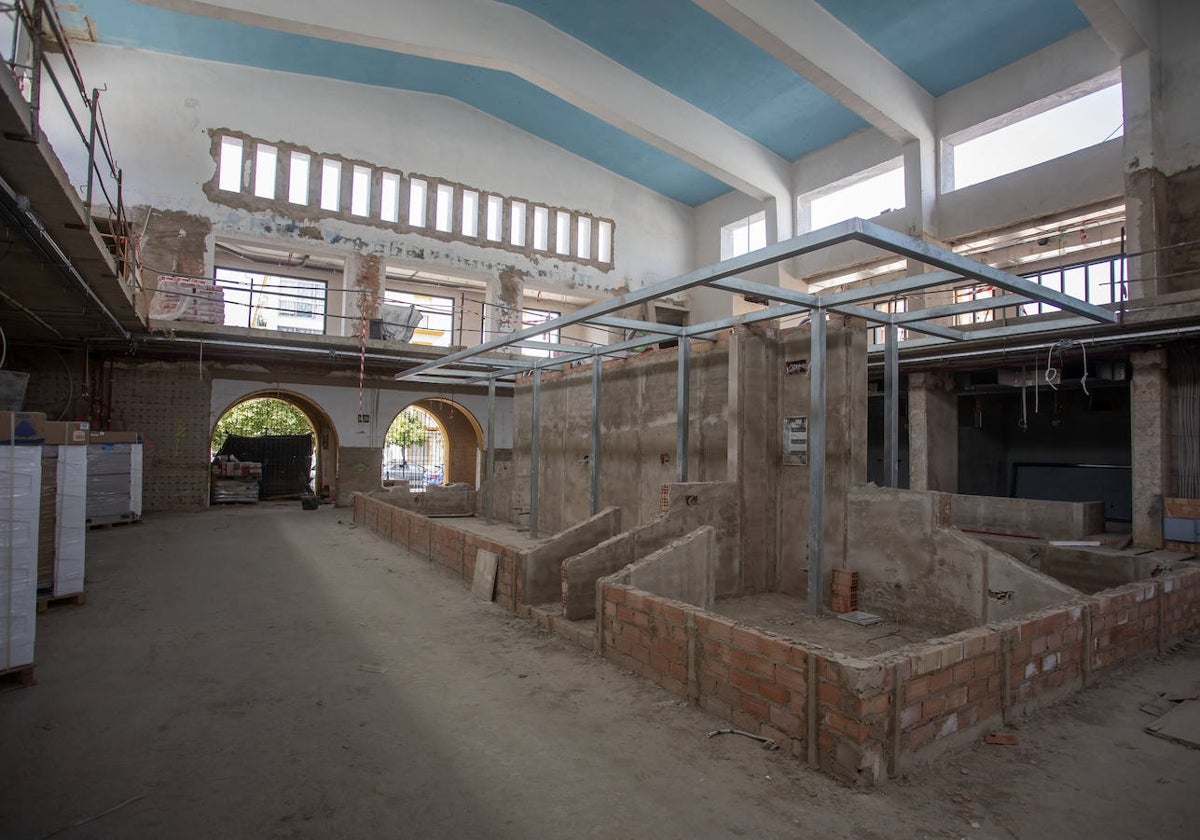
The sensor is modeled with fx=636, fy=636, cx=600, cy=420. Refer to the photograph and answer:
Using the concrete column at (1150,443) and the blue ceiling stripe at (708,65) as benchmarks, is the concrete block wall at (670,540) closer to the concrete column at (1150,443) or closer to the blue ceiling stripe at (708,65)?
the concrete column at (1150,443)

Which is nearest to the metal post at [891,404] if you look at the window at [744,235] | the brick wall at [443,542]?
the brick wall at [443,542]

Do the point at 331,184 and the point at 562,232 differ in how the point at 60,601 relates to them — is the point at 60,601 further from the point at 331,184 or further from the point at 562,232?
the point at 562,232

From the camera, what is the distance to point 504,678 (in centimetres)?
531

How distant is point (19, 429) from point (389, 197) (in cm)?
1583

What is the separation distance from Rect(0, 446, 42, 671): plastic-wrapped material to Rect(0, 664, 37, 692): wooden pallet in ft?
0.17

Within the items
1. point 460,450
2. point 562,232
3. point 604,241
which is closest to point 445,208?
point 562,232

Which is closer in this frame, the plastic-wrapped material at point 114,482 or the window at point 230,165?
the plastic-wrapped material at point 114,482

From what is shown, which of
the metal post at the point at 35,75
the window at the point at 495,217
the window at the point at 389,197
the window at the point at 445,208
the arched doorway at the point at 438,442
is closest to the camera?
the metal post at the point at 35,75

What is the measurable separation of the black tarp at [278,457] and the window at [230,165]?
8.53 metres

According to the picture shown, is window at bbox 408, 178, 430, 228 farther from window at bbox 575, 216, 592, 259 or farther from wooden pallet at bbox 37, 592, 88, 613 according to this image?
wooden pallet at bbox 37, 592, 88, 613

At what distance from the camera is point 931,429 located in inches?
544

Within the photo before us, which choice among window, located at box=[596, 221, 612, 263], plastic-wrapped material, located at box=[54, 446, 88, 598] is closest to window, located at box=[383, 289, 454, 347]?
window, located at box=[596, 221, 612, 263]

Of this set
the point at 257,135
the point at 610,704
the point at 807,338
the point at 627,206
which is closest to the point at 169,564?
the point at 610,704

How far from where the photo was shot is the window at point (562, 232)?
22047 millimetres
